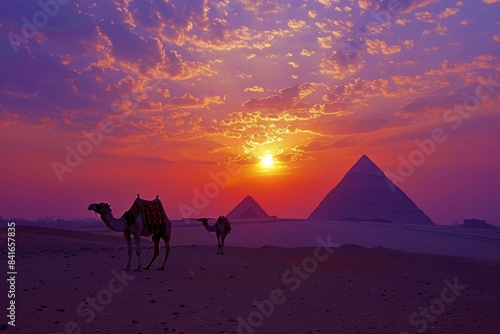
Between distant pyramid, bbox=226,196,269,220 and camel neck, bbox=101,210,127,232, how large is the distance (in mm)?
132957

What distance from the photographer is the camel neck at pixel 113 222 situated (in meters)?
14.6

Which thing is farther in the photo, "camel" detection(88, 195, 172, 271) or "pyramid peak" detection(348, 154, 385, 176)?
"pyramid peak" detection(348, 154, 385, 176)

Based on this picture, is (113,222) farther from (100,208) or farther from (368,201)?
(368,201)

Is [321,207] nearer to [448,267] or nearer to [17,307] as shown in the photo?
[448,267]

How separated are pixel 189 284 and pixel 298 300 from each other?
3599 millimetres

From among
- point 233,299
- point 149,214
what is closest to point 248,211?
point 149,214

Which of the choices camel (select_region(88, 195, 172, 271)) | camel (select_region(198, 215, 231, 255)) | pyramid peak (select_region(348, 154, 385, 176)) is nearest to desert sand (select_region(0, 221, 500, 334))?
camel (select_region(88, 195, 172, 271))

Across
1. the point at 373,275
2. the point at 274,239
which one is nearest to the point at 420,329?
the point at 373,275

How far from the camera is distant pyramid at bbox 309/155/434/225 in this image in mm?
155875

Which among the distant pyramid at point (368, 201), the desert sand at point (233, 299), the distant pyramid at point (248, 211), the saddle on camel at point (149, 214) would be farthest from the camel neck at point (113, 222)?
the distant pyramid at point (368, 201)

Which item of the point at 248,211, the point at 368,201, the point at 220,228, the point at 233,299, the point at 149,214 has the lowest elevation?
the point at 233,299

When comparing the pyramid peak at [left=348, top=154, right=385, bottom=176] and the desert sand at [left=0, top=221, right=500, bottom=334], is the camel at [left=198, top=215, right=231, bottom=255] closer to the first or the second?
the desert sand at [left=0, top=221, right=500, bottom=334]

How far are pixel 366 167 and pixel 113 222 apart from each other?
6777 inches

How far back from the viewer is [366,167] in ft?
587
